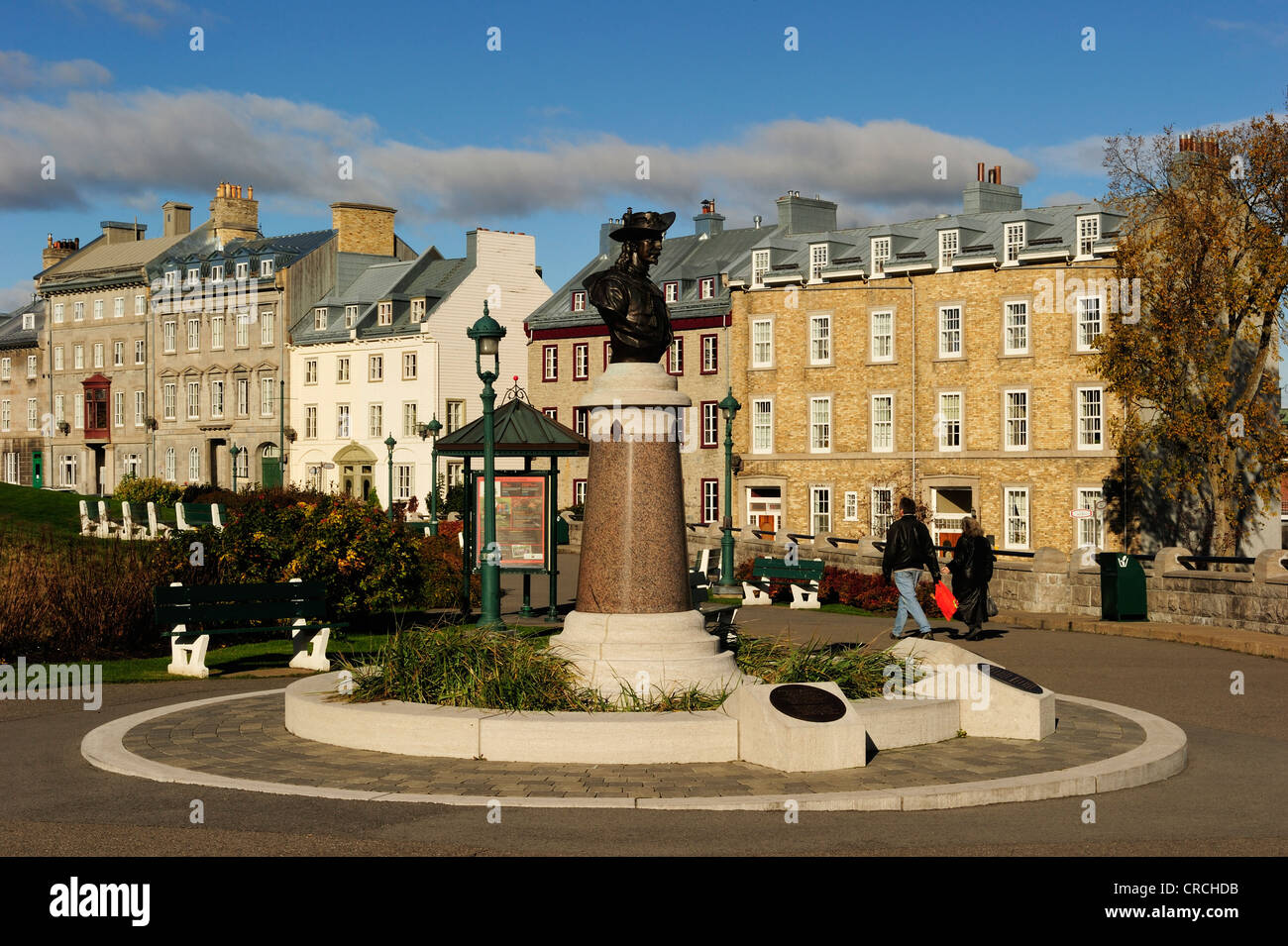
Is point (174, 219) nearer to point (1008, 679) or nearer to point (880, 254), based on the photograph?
point (880, 254)

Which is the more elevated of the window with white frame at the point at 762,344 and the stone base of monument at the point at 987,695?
the window with white frame at the point at 762,344

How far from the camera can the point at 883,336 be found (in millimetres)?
49625

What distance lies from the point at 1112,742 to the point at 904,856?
4.11 metres

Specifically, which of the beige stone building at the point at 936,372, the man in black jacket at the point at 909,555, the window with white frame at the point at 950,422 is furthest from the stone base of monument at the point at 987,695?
the window with white frame at the point at 950,422

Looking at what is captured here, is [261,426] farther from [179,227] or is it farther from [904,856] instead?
[904,856]

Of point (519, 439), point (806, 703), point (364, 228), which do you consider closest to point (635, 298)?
point (806, 703)

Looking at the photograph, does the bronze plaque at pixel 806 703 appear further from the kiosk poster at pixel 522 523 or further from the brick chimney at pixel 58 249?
the brick chimney at pixel 58 249

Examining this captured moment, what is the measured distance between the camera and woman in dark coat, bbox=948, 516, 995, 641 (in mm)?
20047

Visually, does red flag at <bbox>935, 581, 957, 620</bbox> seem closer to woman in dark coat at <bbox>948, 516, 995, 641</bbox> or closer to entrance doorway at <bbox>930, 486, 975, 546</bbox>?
woman in dark coat at <bbox>948, 516, 995, 641</bbox>

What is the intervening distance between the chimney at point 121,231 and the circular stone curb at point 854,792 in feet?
249

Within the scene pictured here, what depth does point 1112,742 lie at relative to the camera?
11258 mm

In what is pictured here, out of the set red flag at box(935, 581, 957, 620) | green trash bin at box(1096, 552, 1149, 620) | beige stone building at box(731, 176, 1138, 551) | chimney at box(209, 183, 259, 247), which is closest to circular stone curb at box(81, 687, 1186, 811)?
red flag at box(935, 581, 957, 620)

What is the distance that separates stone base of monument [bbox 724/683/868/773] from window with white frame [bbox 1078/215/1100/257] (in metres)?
37.0

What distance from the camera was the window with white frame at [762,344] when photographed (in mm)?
52719
